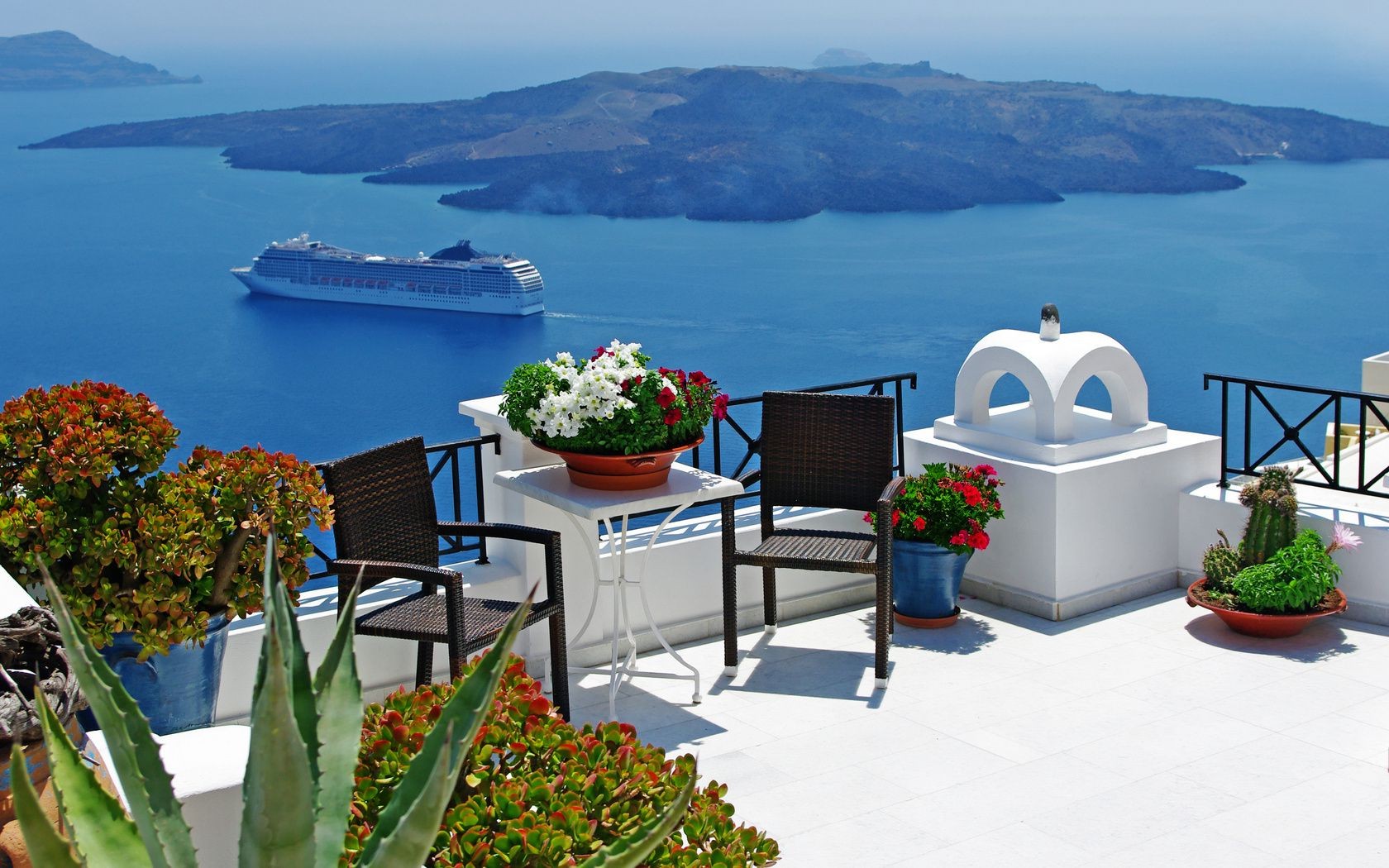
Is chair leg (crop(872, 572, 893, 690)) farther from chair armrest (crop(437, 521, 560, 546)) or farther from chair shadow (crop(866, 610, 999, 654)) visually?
chair armrest (crop(437, 521, 560, 546))

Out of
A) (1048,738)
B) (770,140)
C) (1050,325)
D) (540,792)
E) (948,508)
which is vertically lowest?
(1048,738)

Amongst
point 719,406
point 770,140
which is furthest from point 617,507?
point 770,140

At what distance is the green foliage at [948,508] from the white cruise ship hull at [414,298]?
42.4 m

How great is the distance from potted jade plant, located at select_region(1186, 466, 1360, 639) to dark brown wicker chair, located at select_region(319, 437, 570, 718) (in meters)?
2.39

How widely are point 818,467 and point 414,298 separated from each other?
143ft

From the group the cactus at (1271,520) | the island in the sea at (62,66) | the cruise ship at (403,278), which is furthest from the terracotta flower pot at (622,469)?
the island in the sea at (62,66)

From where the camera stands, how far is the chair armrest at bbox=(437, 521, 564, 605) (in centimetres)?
433

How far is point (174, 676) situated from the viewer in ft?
12.1

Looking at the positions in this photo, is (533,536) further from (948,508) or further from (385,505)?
(948,508)

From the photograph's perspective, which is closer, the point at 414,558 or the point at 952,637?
the point at 414,558

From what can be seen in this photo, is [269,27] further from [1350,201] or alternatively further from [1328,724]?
[1328,724]

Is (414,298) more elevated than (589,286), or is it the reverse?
(589,286)

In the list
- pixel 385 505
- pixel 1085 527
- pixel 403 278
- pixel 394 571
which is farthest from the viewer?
pixel 403 278

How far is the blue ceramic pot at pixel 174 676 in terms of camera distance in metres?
3.61
